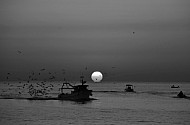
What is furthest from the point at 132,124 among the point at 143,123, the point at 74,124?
the point at 74,124

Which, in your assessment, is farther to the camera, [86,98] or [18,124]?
[86,98]

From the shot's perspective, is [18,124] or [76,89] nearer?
[18,124]

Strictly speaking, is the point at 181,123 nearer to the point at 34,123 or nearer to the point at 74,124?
the point at 74,124

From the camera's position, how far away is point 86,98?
118562 millimetres

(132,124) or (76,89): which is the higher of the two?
(76,89)

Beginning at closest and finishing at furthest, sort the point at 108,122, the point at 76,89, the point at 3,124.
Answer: the point at 3,124, the point at 108,122, the point at 76,89

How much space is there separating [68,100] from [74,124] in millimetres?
62106

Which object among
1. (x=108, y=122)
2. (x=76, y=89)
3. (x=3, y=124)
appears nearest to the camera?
(x=3, y=124)

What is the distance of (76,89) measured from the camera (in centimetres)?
11475

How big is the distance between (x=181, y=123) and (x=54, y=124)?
23.2 m

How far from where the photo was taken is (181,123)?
63.3 meters

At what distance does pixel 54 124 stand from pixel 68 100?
62638 millimetres

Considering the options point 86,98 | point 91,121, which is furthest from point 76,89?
point 91,121

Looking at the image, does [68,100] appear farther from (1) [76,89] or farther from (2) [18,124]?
(2) [18,124]
